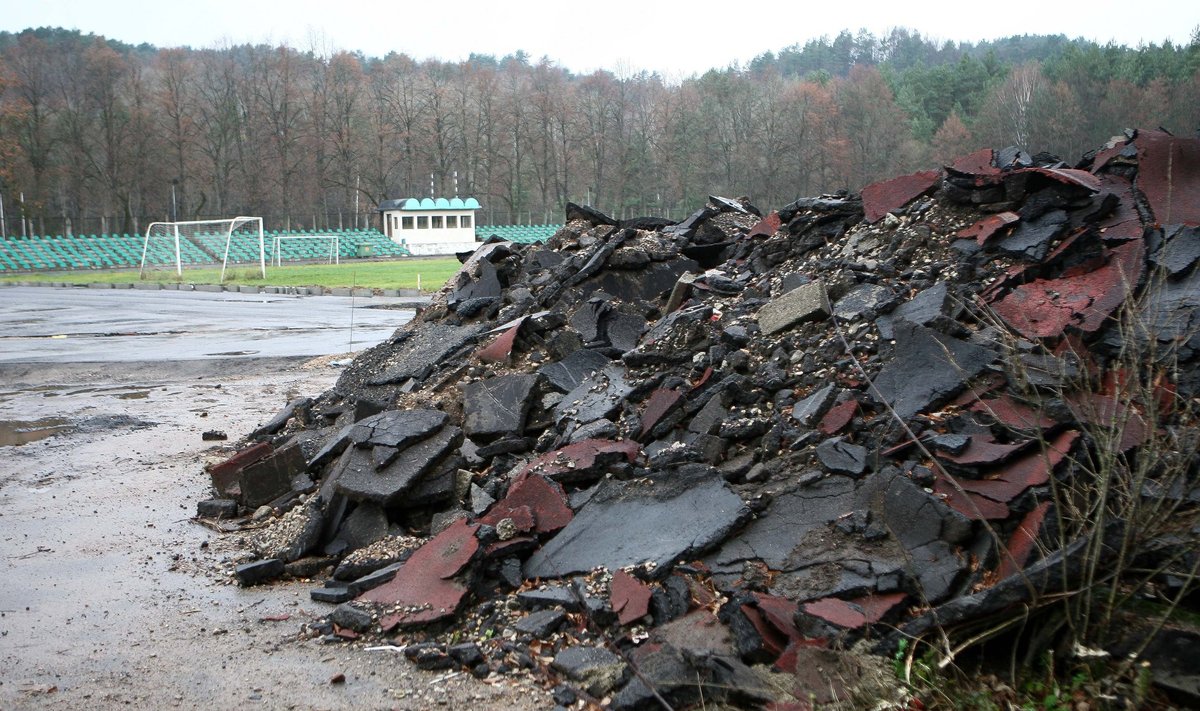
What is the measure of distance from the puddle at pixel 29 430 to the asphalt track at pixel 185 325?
434cm

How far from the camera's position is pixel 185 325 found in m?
20.7

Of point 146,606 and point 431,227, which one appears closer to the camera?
point 146,606

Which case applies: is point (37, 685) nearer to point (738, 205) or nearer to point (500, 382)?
point (500, 382)

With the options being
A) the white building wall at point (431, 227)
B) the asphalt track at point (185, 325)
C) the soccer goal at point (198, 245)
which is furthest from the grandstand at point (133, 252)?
the asphalt track at point (185, 325)

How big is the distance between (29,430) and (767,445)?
8770 millimetres

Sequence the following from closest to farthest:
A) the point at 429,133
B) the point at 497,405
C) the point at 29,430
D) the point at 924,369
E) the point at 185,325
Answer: the point at 924,369
the point at 497,405
the point at 29,430
the point at 185,325
the point at 429,133

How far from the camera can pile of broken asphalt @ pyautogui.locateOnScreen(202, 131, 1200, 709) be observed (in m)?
4.07

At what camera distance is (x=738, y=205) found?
1023 cm

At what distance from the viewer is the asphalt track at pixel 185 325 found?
16.1 meters

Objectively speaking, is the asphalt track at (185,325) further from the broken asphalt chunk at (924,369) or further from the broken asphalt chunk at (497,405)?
the broken asphalt chunk at (924,369)

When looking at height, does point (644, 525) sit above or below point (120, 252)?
below

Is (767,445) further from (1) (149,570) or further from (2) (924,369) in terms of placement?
(1) (149,570)

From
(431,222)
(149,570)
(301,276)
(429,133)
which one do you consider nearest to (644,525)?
(149,570)

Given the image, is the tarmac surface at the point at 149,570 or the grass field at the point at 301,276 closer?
the tarmac surface at the point at 149,570
